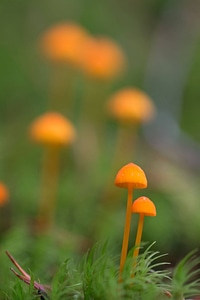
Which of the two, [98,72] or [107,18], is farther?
[107,18]

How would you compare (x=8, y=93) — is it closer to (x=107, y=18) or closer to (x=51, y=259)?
(x=107, y=18)

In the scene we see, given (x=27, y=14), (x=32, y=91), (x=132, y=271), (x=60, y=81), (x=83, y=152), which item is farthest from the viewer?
(x=27, y=14)

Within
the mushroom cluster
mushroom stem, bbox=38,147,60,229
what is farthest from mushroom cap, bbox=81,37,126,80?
the mushroom cluster

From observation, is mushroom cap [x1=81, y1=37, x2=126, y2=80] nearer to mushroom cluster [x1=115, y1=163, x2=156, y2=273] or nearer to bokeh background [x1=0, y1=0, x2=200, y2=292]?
bokeh background [x1=0, y1=0, x2=200, y2=292]

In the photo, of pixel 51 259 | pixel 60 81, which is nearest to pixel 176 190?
pixel 51 259

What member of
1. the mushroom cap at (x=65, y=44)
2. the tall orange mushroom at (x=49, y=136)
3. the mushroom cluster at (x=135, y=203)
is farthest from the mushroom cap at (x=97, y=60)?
the mushroom cluster at (x=135, y=203)
